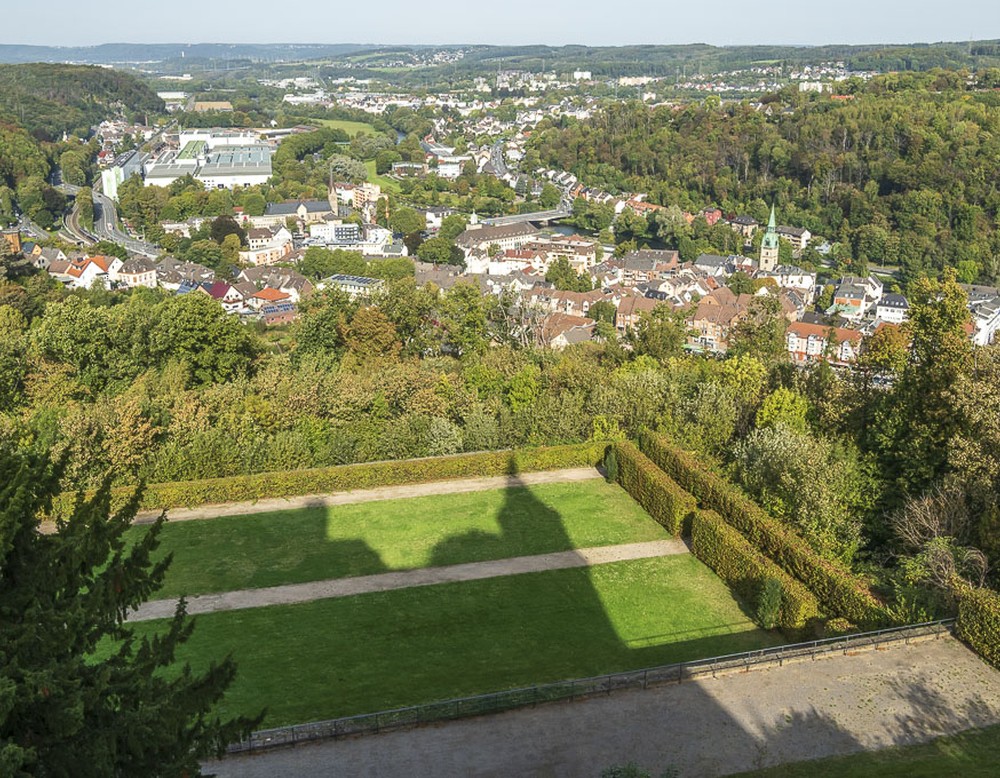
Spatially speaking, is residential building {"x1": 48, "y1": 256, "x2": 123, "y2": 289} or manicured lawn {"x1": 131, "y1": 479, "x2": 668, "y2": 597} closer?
manicured lawn {"x1": 131, "y1": 479, "x2": 668, "y2": 597}

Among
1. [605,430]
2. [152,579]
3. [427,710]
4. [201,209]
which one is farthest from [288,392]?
[201,209]

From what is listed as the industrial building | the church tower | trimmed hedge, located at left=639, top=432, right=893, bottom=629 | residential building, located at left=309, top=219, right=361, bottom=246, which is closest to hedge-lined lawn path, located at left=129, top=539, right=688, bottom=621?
trimmed hedge, located at left=639, top=432, right=893, bottom=629

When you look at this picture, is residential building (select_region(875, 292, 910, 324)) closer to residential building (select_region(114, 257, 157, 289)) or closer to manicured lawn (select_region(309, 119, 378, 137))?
residential building (select_region(114, 257, 157, 289))

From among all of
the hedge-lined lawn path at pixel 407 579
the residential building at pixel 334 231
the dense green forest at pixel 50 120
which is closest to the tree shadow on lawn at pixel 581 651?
the hedge-lined lawn path at pixel 407 579

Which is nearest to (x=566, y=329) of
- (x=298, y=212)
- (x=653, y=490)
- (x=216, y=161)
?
(x=653, y=490)

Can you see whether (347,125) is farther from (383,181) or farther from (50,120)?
(383,181)

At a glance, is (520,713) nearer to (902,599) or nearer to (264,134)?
(902,599)

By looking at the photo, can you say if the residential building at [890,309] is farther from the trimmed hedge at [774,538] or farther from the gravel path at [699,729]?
the gravel path at [699,729]
